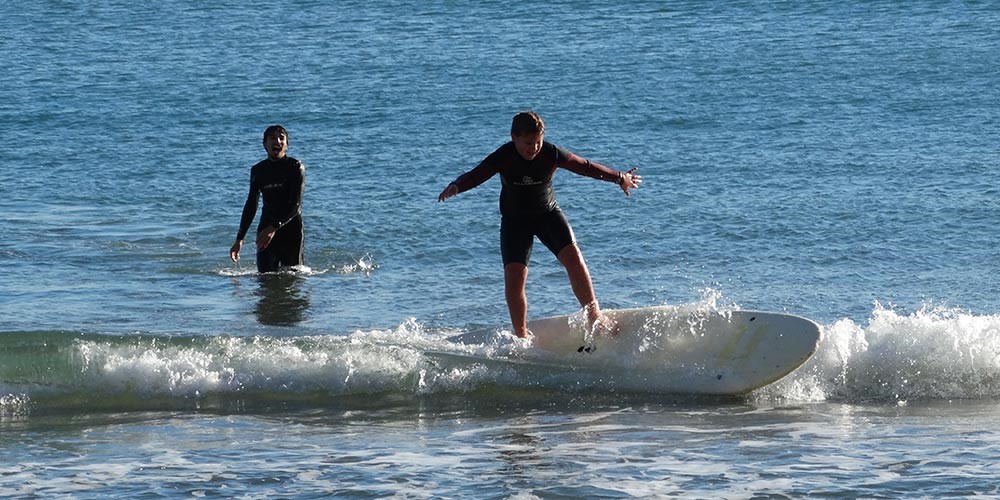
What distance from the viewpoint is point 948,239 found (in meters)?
15.0

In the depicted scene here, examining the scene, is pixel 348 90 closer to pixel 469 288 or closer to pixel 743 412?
pixel 469 288

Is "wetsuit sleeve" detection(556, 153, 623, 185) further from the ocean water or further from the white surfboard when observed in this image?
the ocean water

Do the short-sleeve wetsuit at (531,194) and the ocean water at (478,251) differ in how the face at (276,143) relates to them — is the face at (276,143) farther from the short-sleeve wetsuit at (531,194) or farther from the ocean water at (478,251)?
the short-sleeve wetsuit at (531,194)

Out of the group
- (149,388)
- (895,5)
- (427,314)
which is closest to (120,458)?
(149,388)

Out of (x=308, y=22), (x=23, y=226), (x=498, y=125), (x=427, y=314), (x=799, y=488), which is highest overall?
(x=308, y=22)

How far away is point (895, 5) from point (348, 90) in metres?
13.5

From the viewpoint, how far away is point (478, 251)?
15.1 m

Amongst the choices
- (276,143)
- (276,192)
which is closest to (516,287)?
(276,143)

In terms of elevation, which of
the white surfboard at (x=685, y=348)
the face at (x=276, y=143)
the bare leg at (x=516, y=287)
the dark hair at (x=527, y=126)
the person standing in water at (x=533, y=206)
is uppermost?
the face at (x=276, y=143)

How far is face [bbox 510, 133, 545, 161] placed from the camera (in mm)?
9484

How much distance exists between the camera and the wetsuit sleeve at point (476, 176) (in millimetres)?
9469

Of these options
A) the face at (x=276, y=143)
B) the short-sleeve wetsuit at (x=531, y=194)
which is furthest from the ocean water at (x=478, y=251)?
the face at (x=276, y=143)

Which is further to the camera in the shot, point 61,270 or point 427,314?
point 61,270

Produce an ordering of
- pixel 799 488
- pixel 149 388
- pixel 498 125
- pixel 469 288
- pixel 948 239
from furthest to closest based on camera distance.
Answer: pixel 498 125
pixel 948 239
pixel 469 288
pixel 149 388
pixel 799 488
